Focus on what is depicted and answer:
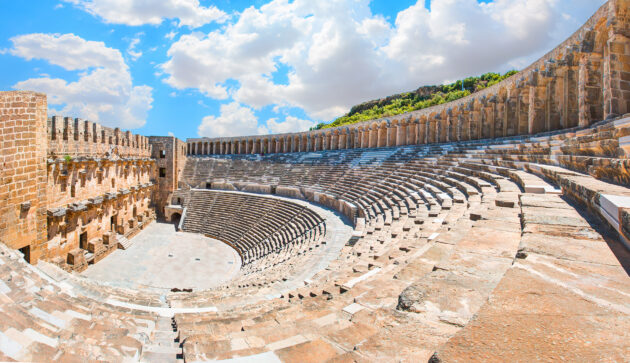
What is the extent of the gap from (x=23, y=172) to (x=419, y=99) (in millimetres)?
51672

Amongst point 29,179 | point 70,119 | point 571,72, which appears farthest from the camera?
point 70,119

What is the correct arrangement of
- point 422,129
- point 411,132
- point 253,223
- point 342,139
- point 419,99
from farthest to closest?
point 419,99 → point 342,139 → point 411,132 → point 422,129 → point 253,223

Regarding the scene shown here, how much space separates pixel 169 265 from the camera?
15.7 meters

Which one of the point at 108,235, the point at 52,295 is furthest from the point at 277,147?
the point at 52,295

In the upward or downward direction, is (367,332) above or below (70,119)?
below

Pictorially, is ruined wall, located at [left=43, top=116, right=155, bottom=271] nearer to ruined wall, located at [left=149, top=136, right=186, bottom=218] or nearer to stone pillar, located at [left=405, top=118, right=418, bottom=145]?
ruined wall, located at [left=149, top=136, right=186, bottom=218]

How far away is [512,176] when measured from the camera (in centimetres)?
830

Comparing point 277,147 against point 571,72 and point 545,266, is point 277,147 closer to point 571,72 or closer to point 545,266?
point 571,72

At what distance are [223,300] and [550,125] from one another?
14139 mm

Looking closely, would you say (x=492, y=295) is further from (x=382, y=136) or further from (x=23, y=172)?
(x=382, y=136)

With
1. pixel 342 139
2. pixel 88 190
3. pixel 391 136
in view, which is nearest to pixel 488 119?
pixel 391 136

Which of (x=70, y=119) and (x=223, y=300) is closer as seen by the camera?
(x=223, y=300)

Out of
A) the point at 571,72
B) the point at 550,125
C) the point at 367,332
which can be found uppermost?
the point at 571,72

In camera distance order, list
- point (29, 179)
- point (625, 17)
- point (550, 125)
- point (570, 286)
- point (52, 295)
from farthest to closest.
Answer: point (550, 125) < point (29, 179) < point (625, 17) < point (52, 295) < point (570, 286)
